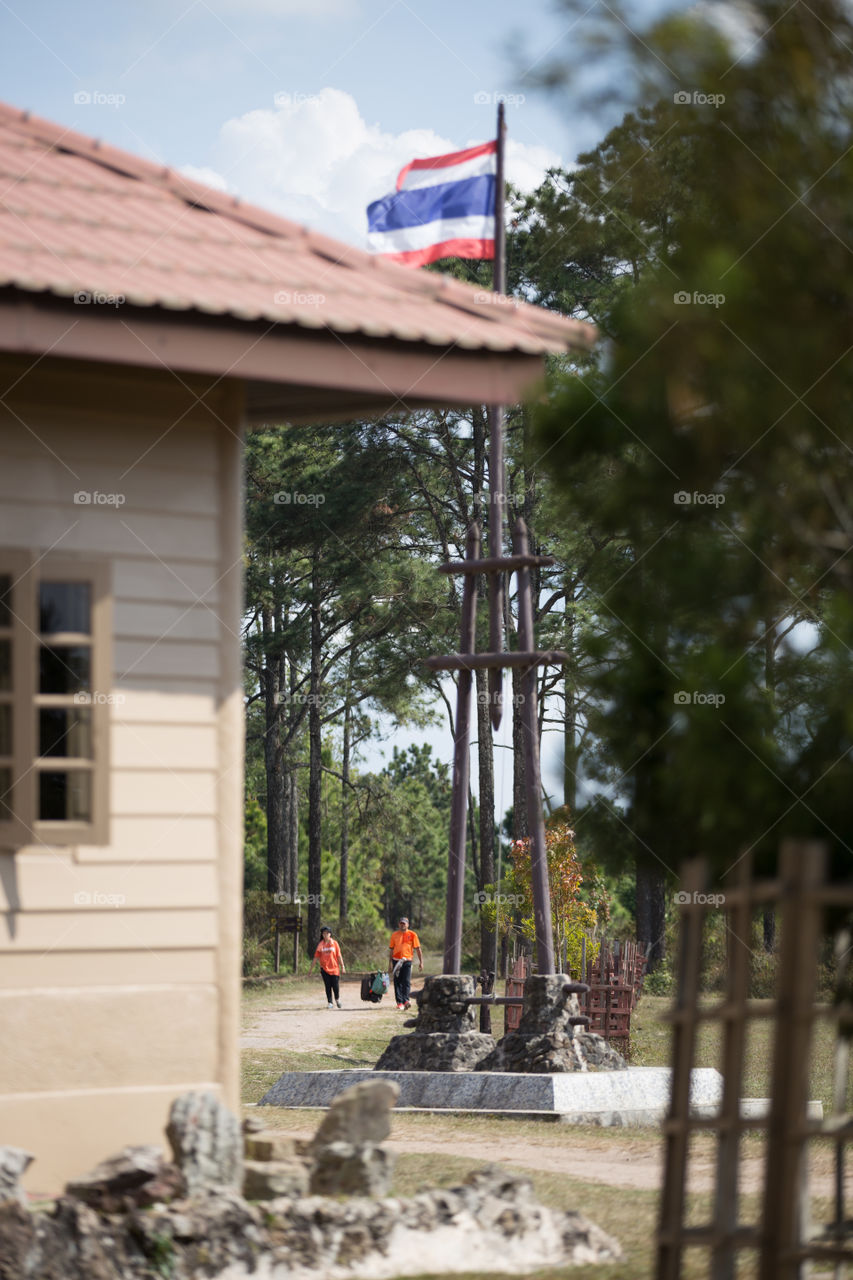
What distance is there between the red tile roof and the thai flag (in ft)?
27.5

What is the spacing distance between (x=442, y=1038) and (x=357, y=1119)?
30.1 feet

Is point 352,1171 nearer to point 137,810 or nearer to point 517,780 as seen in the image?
point 137,810

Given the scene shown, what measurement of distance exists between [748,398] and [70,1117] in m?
4.49

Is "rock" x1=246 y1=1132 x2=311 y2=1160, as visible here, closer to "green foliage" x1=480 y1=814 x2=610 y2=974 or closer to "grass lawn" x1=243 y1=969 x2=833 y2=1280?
"grass lawn" x1=243 y1=969 x2=833 y2=1280

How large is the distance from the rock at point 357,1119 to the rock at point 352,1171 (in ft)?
0.75

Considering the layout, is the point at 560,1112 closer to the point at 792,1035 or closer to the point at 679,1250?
the point at 679,1250

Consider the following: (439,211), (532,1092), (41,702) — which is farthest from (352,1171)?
(439,211)

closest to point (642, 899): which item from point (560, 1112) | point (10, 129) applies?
point (560, 1112)

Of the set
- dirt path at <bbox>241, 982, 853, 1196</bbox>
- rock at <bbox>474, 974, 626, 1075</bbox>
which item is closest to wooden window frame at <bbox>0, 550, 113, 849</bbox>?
dirt path at <bbox>241, 982, 853, 1196</bbox>

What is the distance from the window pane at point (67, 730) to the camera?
7234 mm

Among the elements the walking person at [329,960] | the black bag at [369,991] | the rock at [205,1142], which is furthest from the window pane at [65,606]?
the black bag at [369,991]

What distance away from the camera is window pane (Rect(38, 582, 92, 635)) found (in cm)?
727

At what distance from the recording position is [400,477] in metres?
40.5

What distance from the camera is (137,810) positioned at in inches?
288
